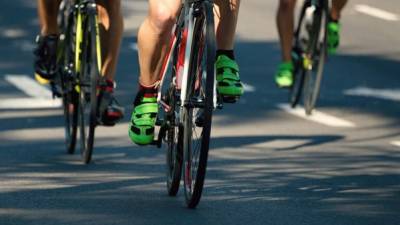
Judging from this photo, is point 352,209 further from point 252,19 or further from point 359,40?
point 252,19

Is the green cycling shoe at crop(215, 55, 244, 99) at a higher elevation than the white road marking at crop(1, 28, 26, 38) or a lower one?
higher

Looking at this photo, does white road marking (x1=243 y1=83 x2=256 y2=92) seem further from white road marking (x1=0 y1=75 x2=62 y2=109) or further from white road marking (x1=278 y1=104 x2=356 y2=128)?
white road marking (x1=0 y1=75 x2=62 y2=109)

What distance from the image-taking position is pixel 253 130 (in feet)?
39.3

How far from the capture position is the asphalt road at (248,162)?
8023mm

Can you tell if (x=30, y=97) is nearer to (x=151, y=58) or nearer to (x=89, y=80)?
(x=89, y=80)

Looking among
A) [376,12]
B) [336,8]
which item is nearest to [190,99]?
[336,8]

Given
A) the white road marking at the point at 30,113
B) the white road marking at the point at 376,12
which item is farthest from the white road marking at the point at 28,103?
the white road marking at the point at 376,12

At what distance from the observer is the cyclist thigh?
26.7 feet

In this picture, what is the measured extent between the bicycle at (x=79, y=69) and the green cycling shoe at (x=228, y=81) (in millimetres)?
1669

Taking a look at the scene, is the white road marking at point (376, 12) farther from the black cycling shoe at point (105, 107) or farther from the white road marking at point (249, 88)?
the black cycling shoe at point (105, 107)

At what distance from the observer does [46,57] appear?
36.9 feet

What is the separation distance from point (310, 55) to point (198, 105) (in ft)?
17.7

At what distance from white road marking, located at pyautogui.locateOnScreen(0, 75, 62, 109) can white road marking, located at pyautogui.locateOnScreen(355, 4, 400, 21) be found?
21.6 ft

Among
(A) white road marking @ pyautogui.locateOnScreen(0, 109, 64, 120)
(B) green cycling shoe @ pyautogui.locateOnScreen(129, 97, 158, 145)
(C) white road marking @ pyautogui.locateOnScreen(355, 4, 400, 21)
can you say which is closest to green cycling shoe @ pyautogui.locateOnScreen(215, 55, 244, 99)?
(B) green cycling shoe @ pyautogui.locateOnScreen(129, 97, 158, 145)
